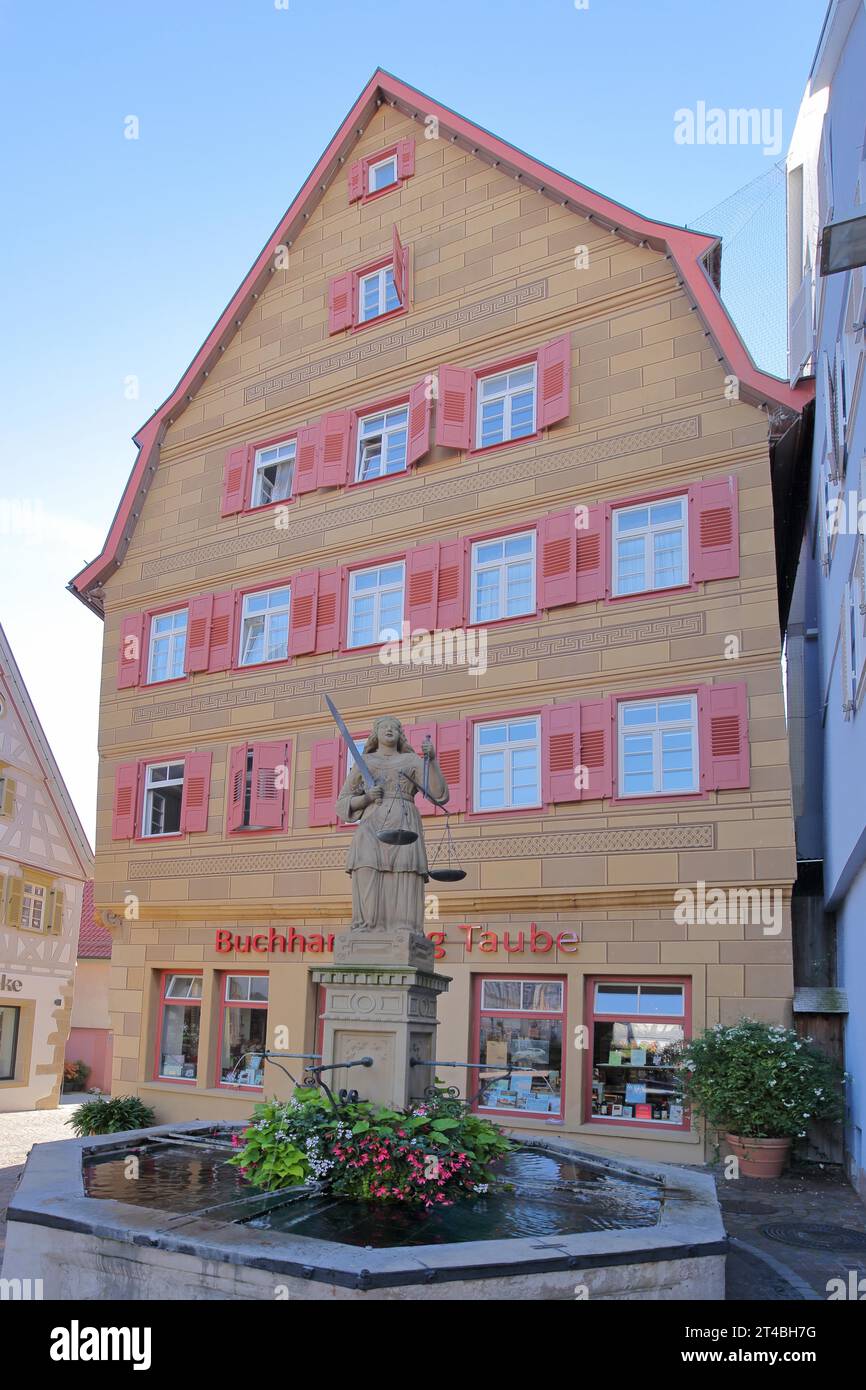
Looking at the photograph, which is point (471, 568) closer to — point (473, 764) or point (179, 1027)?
point (473, 764)

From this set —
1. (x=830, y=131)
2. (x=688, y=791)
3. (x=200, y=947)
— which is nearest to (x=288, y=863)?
(x=200, y=947)

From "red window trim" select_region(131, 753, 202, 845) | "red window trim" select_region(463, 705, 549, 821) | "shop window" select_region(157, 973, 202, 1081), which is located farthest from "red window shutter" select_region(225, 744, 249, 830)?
"red window trim" select_region(463, 705, 549, 821)

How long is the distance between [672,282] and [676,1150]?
38.9ft

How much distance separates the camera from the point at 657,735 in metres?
16.2

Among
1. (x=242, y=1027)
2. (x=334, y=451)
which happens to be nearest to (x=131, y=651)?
(x=334, y=451)

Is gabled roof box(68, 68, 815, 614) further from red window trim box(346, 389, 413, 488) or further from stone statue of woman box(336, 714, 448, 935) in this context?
stone statue of woman box(336, 714, 448, 935)

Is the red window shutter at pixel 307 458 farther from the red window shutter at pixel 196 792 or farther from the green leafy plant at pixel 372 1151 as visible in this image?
the green leafy plant at pixel 372 1151

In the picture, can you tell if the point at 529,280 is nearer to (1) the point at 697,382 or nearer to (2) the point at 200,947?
(1) the point at 697,382

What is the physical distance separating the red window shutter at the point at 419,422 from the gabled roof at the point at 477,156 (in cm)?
361

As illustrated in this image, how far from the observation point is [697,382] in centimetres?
1688

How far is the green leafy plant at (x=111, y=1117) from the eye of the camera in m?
18.8

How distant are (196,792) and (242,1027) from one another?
156 inches

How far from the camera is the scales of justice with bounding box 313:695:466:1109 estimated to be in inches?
392
